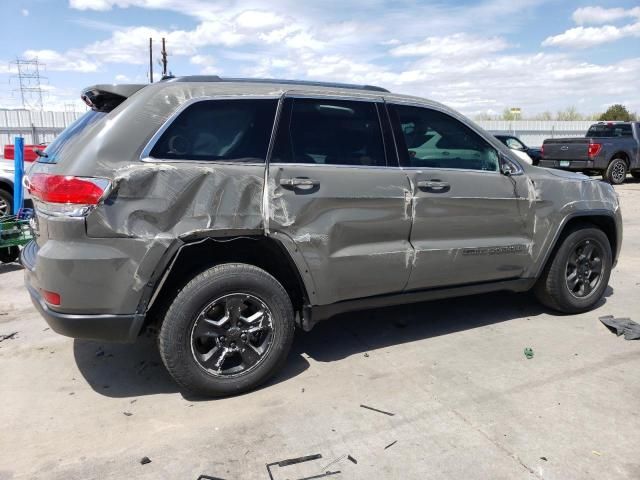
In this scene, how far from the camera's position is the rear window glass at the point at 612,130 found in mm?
17531

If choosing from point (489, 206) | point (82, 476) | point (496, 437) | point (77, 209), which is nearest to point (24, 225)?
point (77, 209)

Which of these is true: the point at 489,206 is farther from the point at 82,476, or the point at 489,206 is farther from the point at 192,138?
the point at 82,476

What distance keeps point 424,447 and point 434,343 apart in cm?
155

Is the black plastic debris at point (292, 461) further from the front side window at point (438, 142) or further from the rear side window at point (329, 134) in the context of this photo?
the front side window at point (438, 142)

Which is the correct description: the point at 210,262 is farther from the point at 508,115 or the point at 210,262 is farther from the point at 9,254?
the point at 508,115

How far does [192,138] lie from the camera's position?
3367 mm

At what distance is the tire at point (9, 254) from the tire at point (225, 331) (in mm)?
4985

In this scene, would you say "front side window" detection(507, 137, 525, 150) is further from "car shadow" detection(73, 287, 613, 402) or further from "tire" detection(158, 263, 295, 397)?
"tire" detection(158, 263, 295, 397)

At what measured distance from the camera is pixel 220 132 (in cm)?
345

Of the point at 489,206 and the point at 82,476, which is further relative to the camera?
the point at 489,206

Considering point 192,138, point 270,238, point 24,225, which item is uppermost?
point 192,138

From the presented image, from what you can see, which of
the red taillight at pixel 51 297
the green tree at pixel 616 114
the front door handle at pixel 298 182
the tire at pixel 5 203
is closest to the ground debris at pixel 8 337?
the red taillight at pixel 51 297

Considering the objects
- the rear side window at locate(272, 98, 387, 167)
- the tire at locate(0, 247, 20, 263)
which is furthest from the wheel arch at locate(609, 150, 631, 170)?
the tire at locate(0, 247, 20, 263)

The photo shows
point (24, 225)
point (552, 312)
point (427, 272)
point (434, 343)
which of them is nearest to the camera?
point (427, 272)
